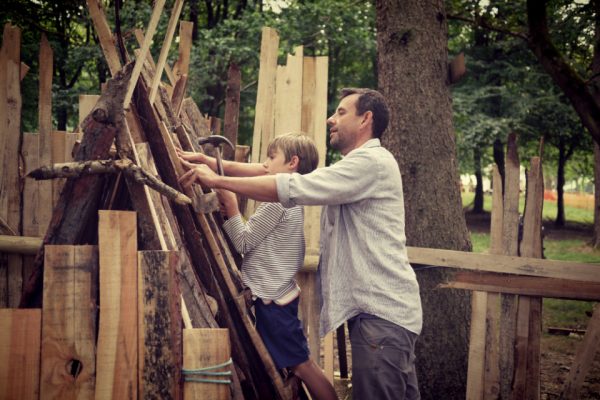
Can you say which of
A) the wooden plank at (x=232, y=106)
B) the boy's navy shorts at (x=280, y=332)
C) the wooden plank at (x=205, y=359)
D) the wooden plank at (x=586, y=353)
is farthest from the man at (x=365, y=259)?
the wooden plank at (x=232, y=106)

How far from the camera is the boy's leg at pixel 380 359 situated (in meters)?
2.54

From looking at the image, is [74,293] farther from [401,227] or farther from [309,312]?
[309,312]

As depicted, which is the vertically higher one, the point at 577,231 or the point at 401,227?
the point at 401,227

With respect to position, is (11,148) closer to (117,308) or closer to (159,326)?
(117,308)

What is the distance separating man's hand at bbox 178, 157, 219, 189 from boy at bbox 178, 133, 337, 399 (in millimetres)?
324

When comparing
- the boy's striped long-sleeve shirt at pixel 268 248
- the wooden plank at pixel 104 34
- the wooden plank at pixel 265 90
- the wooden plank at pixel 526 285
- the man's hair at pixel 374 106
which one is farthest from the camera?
the wooden plank at pixel 265 90

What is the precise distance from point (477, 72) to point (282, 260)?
15798 mm

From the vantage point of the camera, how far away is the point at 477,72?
1717 centimetres

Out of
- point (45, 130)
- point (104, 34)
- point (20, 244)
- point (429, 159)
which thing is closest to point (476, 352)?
point (429, 159)

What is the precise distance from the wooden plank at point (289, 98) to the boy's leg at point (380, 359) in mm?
1793

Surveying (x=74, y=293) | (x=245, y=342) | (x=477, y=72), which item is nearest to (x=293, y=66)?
(x=245, y=342)

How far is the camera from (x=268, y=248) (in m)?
3.04

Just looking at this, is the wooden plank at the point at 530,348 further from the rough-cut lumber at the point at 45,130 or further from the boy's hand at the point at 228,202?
the rough-cut lumber at the point at 45,130

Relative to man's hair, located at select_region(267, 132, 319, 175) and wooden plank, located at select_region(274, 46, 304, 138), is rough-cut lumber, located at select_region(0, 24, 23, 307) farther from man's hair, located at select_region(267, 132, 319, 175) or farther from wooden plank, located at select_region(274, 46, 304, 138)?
man's hair, located at select_region(267, 132, 319, 175)
